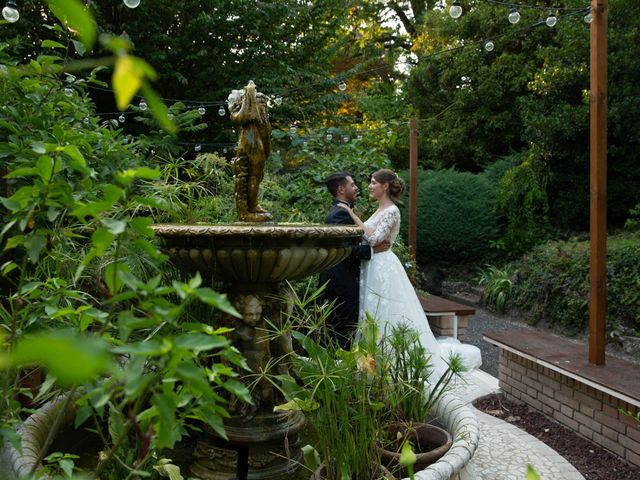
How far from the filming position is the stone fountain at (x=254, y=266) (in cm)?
256

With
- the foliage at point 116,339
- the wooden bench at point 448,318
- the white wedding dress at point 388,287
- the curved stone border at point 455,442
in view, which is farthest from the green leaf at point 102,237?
the wooden bench at point 448,318

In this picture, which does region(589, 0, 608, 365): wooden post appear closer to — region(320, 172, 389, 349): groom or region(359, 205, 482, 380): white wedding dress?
region(359, 205, 482, 380): white wedding dress

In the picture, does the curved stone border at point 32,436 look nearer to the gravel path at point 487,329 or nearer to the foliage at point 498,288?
the gravel path at point 487,329

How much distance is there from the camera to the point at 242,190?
325 cm

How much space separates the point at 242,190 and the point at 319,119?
27.4 feet

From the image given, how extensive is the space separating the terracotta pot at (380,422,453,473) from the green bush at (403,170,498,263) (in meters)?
8.35

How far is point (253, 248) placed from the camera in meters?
2.56

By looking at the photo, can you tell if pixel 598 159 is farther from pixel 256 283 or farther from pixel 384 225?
pixel 256 283

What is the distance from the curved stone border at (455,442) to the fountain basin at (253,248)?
1026 millimetres

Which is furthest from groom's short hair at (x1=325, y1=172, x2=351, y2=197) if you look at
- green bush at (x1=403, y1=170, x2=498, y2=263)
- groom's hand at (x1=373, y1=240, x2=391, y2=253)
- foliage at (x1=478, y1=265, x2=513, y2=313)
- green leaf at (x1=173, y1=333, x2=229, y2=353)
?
green bush at (x1=403, y1=170, x2=498, y2=263)

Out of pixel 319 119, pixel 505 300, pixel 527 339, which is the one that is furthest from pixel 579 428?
pixel 319 119

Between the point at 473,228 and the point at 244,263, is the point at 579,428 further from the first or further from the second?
the point at 473,228

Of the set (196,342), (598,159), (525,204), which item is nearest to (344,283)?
(598,159)

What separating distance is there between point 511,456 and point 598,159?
6.77 ft
